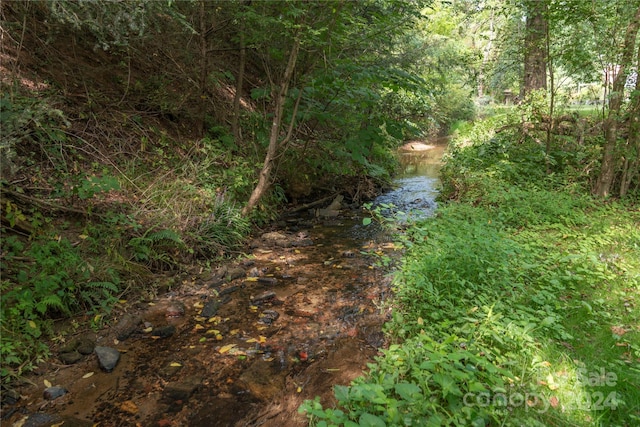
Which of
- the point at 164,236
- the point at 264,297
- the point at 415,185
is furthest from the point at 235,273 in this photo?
the point at 415,185

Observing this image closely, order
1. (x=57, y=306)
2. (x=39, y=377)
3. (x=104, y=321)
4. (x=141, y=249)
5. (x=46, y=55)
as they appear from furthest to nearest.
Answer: (x=46, y=55), (x=141, y=249), (x=104, y=321), (x=57, y=306), (x=39, y=377)

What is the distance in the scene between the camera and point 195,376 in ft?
11.3

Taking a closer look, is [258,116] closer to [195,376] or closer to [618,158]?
[195,376]

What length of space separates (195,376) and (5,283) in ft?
6.85

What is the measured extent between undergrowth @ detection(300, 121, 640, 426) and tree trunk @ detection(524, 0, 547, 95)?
345cm

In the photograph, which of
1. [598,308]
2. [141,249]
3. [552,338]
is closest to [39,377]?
[141,249]

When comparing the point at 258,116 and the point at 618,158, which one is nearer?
the point at 618,158

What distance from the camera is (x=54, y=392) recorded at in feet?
10.3

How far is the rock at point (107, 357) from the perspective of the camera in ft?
11.4

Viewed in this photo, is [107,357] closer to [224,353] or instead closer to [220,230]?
[224,353]

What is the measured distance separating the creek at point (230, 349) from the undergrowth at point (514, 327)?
518mm

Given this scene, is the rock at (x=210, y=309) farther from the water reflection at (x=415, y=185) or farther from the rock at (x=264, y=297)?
the water reflection at (x=415, y=185)

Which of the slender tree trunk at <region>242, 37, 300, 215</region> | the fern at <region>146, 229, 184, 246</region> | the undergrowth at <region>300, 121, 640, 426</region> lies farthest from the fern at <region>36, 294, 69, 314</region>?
the slender tree trunk at <region>242, 37, 300, 215</region>

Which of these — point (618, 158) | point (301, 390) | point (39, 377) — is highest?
point (618, 158)
